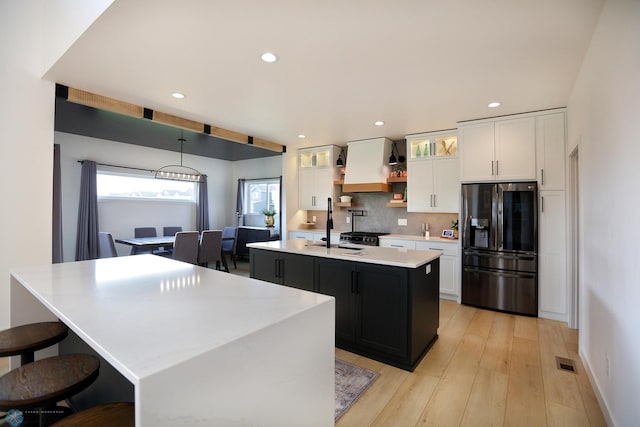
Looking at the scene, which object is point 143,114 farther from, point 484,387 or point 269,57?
point 484,387

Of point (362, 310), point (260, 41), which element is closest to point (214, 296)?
point (362, 310)

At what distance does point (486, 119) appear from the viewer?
13.3 feet

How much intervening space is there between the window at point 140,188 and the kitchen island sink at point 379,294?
5.03 metres

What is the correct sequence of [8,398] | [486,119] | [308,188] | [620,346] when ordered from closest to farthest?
[8,398]
[620,346]
[486,119]
[308,188]

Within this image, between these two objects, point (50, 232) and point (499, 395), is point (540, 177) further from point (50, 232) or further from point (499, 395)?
point (50, 232)

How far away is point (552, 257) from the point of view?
144 inches

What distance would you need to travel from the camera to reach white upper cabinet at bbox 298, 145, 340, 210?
5.85 metres

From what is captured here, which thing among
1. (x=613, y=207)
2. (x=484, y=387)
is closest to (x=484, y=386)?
(x=484, y=387)

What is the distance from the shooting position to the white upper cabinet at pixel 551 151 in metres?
3.62

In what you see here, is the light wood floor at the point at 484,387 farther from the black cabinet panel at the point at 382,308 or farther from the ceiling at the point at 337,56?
the ceiling at the point at 337,56

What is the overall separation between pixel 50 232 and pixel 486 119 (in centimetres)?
523

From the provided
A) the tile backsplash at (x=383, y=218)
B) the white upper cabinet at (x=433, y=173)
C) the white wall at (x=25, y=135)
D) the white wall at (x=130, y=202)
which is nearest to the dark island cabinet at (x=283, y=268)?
the white wall at (x=25, y=135)

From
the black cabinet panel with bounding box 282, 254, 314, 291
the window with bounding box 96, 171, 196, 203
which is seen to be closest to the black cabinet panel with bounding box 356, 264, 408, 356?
the black cabinet panel with bounding box 282, 254, 314, 291

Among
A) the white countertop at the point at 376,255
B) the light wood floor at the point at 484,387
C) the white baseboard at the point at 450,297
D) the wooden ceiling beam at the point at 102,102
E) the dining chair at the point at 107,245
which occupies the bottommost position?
the light wood floor at the point at 484,387
